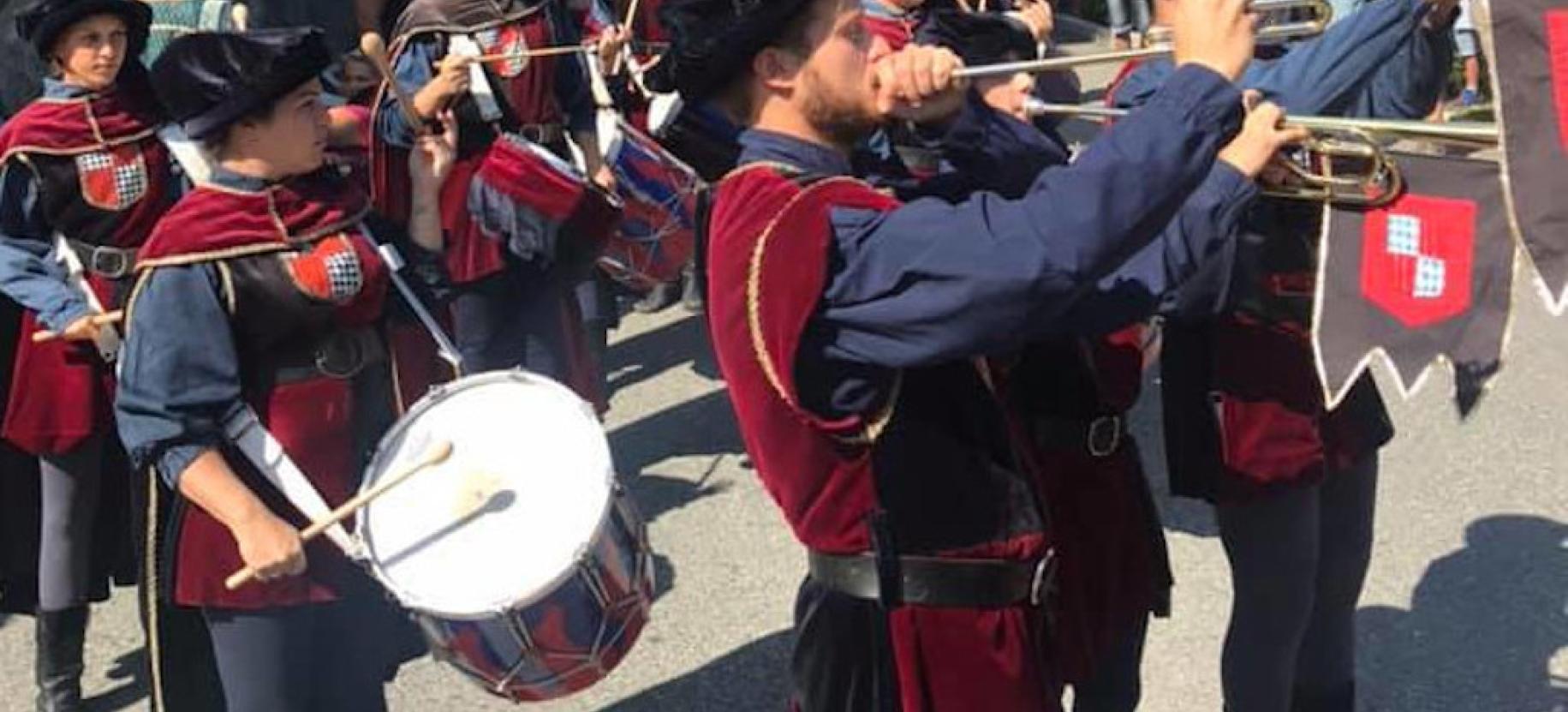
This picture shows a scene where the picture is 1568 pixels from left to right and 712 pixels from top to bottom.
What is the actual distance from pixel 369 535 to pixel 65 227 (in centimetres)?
160

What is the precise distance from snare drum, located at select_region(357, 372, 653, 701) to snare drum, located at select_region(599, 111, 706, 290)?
196 cm

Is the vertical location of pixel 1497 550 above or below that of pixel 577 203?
below

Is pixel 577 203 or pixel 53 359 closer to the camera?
pixel 53 359

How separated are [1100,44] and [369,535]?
10084 millimetres

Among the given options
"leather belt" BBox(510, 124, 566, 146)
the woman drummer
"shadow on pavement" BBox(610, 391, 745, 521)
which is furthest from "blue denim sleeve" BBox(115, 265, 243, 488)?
"shadow on pavement" BBox(610, 391, 745, 521)

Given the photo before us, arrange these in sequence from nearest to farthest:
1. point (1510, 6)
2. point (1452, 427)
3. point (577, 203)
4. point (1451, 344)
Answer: point (1510, 6) < point (1451, 344) < point (577, 203) < point (1452, 427)

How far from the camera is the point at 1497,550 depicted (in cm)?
444

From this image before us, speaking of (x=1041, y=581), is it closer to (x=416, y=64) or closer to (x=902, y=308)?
(x=902, y=308)

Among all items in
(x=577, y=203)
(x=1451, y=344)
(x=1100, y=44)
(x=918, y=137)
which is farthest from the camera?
(x=1100, y=44)

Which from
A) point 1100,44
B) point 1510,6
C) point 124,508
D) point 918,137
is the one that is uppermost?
point 1510,6

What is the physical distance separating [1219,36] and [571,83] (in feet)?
11.2

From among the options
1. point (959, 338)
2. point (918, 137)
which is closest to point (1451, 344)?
point (959, 338)

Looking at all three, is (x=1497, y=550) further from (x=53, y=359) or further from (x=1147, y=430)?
(x=53, y=359)

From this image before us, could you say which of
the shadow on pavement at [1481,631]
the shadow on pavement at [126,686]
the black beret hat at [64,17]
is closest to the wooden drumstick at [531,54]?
the black beret hat at [64,17]
